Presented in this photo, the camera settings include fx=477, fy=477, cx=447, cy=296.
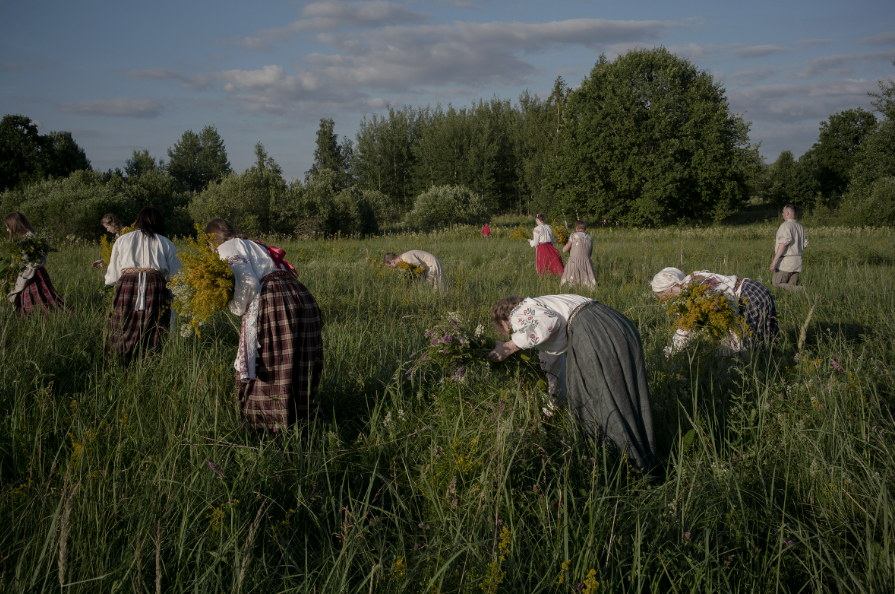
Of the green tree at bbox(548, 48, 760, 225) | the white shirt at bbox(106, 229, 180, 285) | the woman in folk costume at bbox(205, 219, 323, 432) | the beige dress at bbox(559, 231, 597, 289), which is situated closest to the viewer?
the woman in folk costume at bbox(205, 219, 323, 432)

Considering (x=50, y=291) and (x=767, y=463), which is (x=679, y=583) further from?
(x=50, y=291)

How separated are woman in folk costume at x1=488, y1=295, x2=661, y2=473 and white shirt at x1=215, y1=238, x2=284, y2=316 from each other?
5.53ft

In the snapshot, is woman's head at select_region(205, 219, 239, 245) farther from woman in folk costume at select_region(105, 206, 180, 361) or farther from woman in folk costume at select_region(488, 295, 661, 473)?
woman in folk costume at select_region(488, 295, 661, 473)

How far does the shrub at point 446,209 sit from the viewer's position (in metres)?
27.6

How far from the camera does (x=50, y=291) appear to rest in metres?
5.49

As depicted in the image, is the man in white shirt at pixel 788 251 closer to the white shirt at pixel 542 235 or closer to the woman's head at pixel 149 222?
the white shirt at pixel 542 235

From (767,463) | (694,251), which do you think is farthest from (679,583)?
(694,251)

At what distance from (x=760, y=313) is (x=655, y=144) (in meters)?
26.6

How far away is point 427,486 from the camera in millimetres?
2266

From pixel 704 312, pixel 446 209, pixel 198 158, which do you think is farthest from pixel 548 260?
pixel 198 158

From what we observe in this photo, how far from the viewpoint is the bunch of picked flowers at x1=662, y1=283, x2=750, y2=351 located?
11.2 ft

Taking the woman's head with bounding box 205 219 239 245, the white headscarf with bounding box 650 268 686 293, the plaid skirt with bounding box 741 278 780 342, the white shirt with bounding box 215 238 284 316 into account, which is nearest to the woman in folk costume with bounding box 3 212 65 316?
the woman's head with bounding box 205 219 239 245

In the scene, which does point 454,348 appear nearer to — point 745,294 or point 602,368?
point 602,368

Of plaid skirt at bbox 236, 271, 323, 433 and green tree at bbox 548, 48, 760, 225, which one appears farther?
green tree at bbox 548, 48, 760, 225
